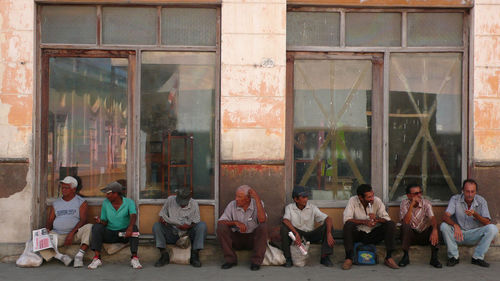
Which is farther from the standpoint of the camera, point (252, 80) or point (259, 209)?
point (252, 80)

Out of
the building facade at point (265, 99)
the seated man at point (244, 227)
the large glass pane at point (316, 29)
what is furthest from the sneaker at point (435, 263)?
the large glass pane at point (316, 29)

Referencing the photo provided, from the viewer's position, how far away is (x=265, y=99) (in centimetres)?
719

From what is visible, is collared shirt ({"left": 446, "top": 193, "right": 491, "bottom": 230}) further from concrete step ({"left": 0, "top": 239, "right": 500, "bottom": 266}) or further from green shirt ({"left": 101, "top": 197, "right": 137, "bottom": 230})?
green shirt ({"left": 101, "top": 197, "right": 137, "bottom": 230})

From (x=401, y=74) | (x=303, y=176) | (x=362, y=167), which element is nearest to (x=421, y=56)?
(x=401, y=74)

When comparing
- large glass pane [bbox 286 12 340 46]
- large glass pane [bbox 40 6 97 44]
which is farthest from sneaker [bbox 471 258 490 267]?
large glass pane [bbox 40 6 97 44]

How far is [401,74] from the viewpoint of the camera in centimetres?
756

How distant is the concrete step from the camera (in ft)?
22.7

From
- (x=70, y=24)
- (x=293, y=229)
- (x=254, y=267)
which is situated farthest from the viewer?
(x=70, y=24)

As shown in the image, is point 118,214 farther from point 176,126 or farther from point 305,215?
point 305,215

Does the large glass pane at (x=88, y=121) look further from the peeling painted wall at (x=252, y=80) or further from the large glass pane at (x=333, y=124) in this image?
the large glass pane at (x=333, y=124)

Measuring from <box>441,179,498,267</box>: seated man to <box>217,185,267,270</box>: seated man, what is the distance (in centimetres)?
236

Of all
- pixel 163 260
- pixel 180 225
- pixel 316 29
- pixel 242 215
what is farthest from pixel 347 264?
pixel 316 29

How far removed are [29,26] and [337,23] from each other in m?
4.24

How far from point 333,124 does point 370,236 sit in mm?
1676
